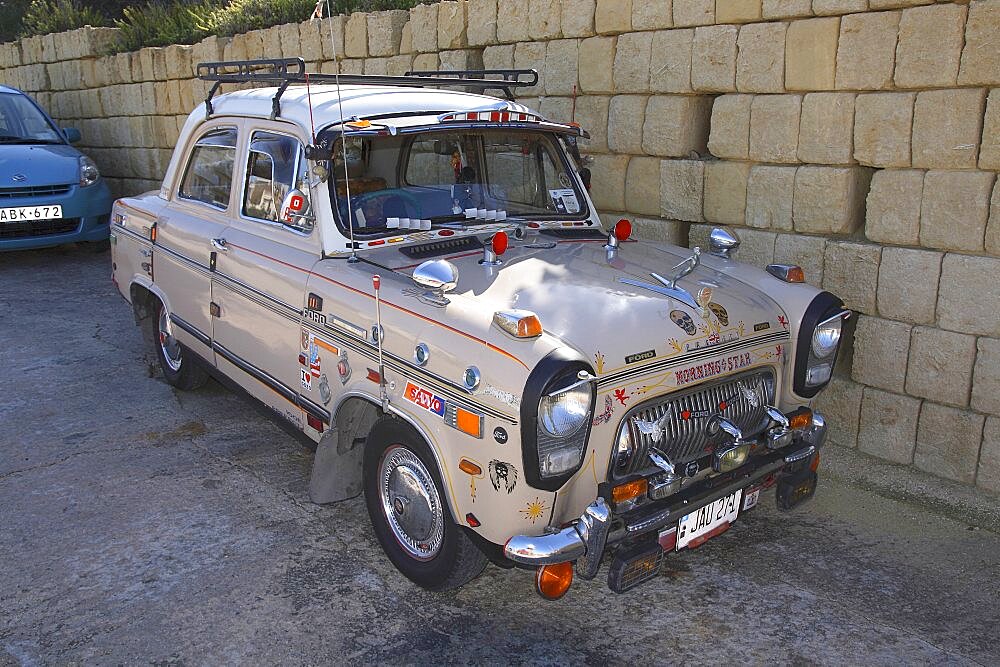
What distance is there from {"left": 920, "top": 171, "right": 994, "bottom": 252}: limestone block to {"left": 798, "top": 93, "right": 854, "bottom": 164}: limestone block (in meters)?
0.49

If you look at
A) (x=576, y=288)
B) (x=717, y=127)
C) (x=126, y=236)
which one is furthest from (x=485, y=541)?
(x=126, y=236)

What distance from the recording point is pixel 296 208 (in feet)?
13.8

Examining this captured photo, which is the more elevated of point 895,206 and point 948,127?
point 948,127

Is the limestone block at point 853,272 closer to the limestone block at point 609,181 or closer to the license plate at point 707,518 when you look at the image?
the limestone block at point 609,181

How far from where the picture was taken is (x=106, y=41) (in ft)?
40.8

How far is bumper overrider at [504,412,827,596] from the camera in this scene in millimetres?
2906

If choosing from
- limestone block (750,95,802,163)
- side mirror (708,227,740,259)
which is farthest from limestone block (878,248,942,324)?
side mirror (708,227,740,259)

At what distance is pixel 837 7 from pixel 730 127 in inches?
35.2

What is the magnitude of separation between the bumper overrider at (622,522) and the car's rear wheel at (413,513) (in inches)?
15.3

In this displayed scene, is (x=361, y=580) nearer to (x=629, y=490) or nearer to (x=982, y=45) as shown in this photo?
(x=629, y=490)

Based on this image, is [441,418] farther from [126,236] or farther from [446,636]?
[126,236]

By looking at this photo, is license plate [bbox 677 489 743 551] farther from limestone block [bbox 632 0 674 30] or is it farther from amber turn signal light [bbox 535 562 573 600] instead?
limestone block [bbox 632 0 674 30]

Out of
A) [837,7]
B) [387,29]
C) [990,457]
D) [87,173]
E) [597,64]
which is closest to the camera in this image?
[990,457]

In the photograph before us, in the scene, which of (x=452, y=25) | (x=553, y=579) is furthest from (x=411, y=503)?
(x=452, y=25)
